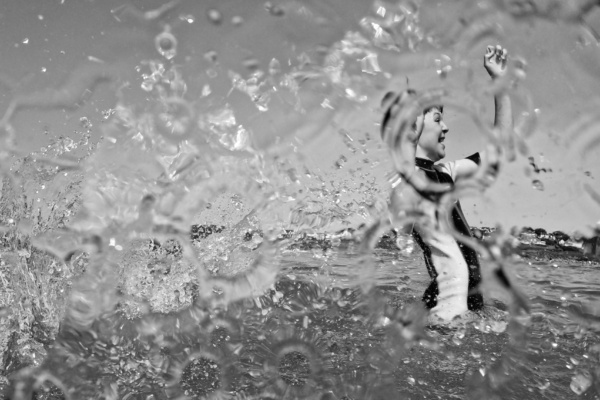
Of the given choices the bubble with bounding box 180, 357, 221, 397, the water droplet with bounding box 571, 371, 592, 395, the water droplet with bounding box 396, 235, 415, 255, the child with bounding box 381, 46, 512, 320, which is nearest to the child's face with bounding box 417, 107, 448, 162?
the child with bounding box 381, 46, 512, 320

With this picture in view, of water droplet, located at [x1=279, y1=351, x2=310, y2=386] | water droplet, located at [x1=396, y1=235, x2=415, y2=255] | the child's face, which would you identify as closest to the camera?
water droplet, located at [x1=279, y1=351, x2=310, y2=386]

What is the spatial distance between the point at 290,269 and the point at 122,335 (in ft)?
7.89

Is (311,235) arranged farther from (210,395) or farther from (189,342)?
(210,395)

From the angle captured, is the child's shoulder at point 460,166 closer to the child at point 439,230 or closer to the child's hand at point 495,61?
the child at point 439,230

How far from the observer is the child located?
3160 millimetres

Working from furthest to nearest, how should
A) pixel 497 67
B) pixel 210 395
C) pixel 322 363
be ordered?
pixel 322 363, pixel 497 67, pixel 210 395

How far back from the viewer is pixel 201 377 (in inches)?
112

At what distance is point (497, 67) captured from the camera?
9.36 ft

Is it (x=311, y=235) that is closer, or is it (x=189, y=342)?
(x=189, y=342)

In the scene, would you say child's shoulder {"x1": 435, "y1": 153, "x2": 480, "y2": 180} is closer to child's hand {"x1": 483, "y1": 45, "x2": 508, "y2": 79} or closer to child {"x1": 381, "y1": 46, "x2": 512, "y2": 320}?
child {"x1": 381, "y1": 46, "x2": 512, "y2": 320}

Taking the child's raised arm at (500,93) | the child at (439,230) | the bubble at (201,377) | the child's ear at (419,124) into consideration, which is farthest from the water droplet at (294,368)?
the child's raised arm at (500,93)

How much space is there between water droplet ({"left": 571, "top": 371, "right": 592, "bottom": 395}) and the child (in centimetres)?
75

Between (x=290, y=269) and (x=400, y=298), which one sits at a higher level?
(x=400, y=298)

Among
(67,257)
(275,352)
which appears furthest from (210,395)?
(67,257)
